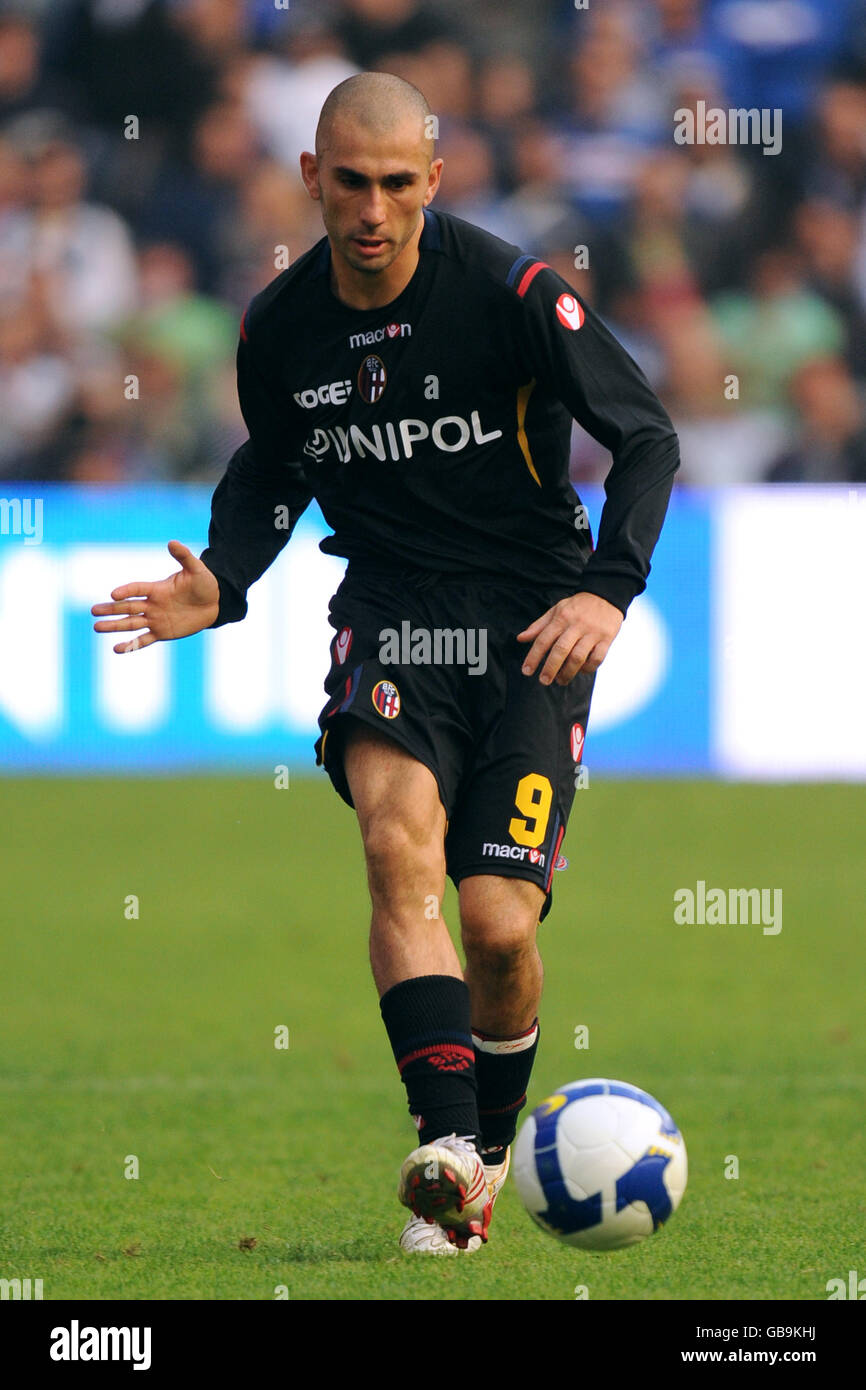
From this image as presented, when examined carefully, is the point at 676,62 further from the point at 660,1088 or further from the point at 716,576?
the point at 660,1088

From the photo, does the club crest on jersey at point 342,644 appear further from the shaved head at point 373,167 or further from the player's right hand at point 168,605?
the shaved head at point 373,167

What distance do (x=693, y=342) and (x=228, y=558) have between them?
10.9m

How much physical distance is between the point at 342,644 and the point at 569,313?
2.76 feet

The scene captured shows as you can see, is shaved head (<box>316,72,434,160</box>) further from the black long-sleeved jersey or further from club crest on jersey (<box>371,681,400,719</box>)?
club crest on jersey (<box>371,681,400,719</box>)

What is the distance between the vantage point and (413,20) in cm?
1636

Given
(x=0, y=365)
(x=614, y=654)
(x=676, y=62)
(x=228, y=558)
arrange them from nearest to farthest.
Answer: (x=228, y=558), (x=614, y=654), (x=0, y=365), (x=676, y=62)

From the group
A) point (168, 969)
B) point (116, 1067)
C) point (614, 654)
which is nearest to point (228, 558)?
point (116, 1067)

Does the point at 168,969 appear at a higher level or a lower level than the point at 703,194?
lower

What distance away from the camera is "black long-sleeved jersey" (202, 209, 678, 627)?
4.35 m

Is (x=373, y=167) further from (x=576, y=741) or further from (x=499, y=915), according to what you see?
(x=499, y=915)

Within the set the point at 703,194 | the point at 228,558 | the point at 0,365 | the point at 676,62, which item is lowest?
the point at 228,558

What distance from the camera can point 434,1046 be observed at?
13.5 feet

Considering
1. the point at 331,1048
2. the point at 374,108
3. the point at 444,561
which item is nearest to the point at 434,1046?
the point at 444,561

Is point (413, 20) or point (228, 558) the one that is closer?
point (228, 558)
